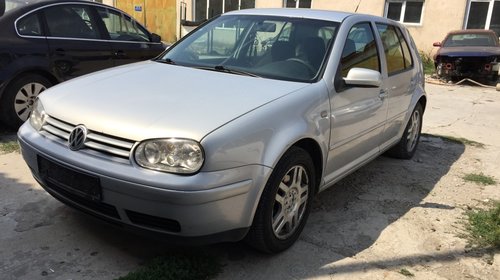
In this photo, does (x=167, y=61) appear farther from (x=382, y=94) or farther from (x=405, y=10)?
(x=405, y=10)

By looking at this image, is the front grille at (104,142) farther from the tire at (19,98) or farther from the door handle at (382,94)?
the tire at (19,98)

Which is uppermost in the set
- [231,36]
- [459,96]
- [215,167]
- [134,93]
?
[231,36]

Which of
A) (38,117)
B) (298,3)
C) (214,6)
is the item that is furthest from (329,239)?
(214,6)

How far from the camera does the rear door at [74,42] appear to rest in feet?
19.0

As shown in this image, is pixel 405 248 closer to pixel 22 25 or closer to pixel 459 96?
pixel 22 25

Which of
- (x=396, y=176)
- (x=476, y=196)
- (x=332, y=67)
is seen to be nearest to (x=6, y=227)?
(x=332, y=67)

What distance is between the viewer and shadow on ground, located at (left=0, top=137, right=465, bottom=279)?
2.98 m

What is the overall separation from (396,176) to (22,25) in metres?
4.52

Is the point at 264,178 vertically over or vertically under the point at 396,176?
over

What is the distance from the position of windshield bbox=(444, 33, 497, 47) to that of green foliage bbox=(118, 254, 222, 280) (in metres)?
12.6

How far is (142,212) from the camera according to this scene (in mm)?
2619

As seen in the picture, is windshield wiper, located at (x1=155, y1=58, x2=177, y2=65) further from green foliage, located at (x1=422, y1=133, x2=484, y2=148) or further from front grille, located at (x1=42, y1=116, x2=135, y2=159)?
green foliage, located at (x1=422, y1=133, x2=484, y2=148)

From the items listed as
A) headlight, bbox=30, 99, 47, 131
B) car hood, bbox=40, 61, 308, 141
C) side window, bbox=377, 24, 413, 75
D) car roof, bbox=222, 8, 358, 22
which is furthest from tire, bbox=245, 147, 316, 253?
side window, bbox=377, 24, 413, 75

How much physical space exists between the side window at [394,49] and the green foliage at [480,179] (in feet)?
4.49
